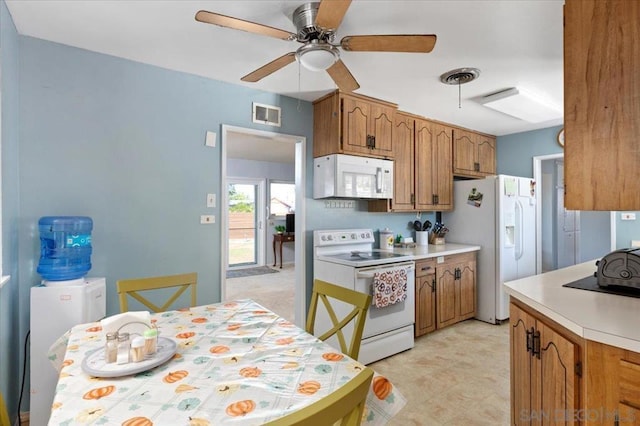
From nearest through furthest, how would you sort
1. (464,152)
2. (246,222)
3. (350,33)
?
1. (350,33)
2. (464,152)
3. (246,222)

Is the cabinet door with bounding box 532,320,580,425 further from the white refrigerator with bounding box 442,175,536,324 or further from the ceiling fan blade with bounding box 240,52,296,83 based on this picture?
the white refrigerator with bounding box 442,175,536,324

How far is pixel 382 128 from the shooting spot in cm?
338

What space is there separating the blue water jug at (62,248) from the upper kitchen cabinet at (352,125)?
2.06m

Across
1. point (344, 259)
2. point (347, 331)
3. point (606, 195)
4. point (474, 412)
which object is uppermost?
point (606, 195)

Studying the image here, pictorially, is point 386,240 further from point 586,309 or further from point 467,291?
point 586,309

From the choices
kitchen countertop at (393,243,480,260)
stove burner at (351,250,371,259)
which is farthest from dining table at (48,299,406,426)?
kitchen countertop at (393,243,480,260)

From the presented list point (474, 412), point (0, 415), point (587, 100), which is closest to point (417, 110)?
point (587, 100)

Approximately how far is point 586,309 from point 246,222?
6.62m

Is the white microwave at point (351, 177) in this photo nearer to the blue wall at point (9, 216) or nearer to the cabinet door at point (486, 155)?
the cabinet door at point (486, 155)

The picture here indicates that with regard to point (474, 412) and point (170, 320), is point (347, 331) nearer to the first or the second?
point (474, 412)

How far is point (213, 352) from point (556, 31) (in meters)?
2.59

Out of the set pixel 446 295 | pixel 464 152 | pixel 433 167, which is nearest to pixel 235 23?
pixel 433 167

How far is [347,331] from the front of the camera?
2766mm

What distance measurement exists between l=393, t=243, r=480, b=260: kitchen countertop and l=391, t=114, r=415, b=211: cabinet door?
1.53 feet
